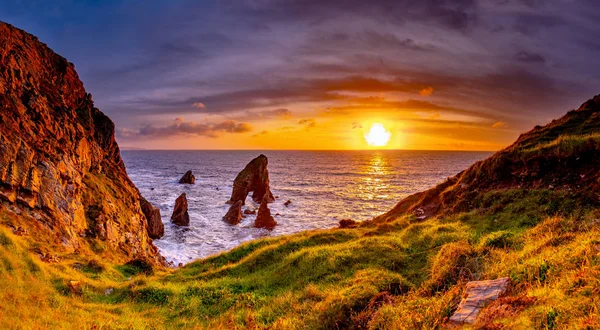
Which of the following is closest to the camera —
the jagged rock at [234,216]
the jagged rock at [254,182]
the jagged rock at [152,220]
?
the jagged rock at [152,220]

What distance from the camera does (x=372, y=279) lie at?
1137cm

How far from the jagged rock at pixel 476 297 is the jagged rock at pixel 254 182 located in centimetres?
7046

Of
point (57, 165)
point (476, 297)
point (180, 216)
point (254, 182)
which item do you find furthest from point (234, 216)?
point (476, 297)

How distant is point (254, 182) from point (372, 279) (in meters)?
70.5

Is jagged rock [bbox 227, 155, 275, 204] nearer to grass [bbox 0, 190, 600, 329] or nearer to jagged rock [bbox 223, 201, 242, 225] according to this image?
jagged rock [bbox 223, 201, 242, 225]

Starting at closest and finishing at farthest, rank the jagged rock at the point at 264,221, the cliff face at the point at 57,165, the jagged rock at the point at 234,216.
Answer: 1. the cliff face at the point at 57,165
2. the jagged rock at the point at 264,221
3. the jagged rock at the point at 234,216

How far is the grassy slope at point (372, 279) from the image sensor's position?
7.23 metres

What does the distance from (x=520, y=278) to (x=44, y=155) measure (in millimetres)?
31575

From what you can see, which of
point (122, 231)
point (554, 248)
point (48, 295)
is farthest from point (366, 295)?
point (122, 231)

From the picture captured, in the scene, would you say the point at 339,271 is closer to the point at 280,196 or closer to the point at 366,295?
the point at 366,295

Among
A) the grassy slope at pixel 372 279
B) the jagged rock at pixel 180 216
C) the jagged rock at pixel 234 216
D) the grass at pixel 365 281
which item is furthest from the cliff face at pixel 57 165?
the jagged rock at pixel 234 216

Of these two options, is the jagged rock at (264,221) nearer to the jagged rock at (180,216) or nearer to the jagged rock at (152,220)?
the jagged rock at (180,216)

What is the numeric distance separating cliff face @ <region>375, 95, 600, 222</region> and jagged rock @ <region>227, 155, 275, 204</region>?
55.1 meters

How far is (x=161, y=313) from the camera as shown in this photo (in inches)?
473
